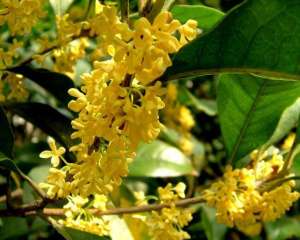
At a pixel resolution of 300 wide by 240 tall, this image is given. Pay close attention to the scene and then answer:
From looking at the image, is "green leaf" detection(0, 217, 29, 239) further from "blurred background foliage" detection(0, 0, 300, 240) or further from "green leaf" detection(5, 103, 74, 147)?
"green leaf" detection(5, 103, 74, 147)

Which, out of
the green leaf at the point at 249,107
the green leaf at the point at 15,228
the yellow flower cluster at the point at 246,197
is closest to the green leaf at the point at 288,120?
the green leaf at the point at 249,107

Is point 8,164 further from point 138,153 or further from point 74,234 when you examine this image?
point 138,153

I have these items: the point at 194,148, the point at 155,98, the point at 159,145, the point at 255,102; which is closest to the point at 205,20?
the point at 255,102

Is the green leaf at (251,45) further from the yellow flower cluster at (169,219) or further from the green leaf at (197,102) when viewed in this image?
the green leaf at (197,102)

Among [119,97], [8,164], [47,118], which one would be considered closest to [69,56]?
[47,118]

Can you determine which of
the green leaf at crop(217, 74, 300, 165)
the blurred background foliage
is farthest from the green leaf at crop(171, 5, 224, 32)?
the green leaf at crop(217, 74, 300, 165)

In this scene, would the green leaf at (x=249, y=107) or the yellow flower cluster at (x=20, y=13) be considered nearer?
the yellow flower cluster at (x=20, y=13)
